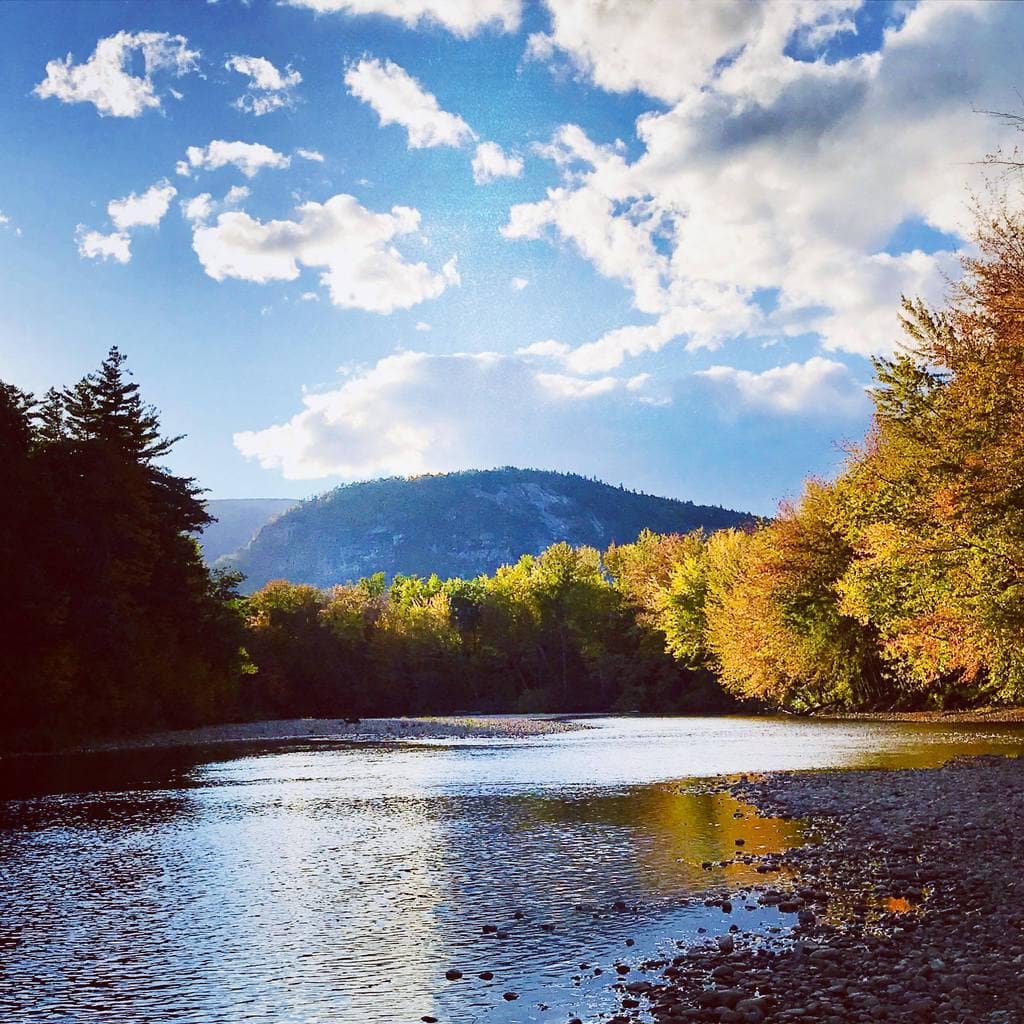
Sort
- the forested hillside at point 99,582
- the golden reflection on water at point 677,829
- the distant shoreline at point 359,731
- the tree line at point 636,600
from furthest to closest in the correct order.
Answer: the distant shoreline at point 359,731, the forested hillside at point 99,582, the tree line at point 636,600, the golden reflection on water at point 677,829

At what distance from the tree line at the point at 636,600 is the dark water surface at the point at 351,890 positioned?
13.0 meters

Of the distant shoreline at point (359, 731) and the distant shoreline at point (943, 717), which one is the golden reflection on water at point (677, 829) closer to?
the distant shoreline at point (359, 731)

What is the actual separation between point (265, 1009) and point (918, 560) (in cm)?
Answer: 3856

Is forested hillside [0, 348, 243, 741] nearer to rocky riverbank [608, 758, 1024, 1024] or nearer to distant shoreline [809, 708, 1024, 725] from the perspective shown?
rocky riverbank [608, 758, 1024, 1024]

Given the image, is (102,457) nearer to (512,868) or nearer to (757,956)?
(512,868)

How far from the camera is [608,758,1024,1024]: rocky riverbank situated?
8.45 metres

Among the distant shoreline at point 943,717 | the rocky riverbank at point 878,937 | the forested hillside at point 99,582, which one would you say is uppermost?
the forested hillside at point 99,582

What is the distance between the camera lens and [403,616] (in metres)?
133

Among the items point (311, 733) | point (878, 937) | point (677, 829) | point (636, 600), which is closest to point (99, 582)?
point (311, 733)

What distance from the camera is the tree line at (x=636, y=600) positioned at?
38406 millimetres

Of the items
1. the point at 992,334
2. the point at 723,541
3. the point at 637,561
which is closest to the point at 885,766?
the point at 992,334

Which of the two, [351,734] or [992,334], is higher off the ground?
[992,334]

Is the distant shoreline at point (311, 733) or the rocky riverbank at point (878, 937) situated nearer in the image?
the rocky riverbank at point (878, 937)

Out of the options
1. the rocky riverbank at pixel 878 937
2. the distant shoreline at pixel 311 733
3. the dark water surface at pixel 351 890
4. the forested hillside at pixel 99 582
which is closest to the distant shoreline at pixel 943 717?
the distant shoreline at pixel 311 733
